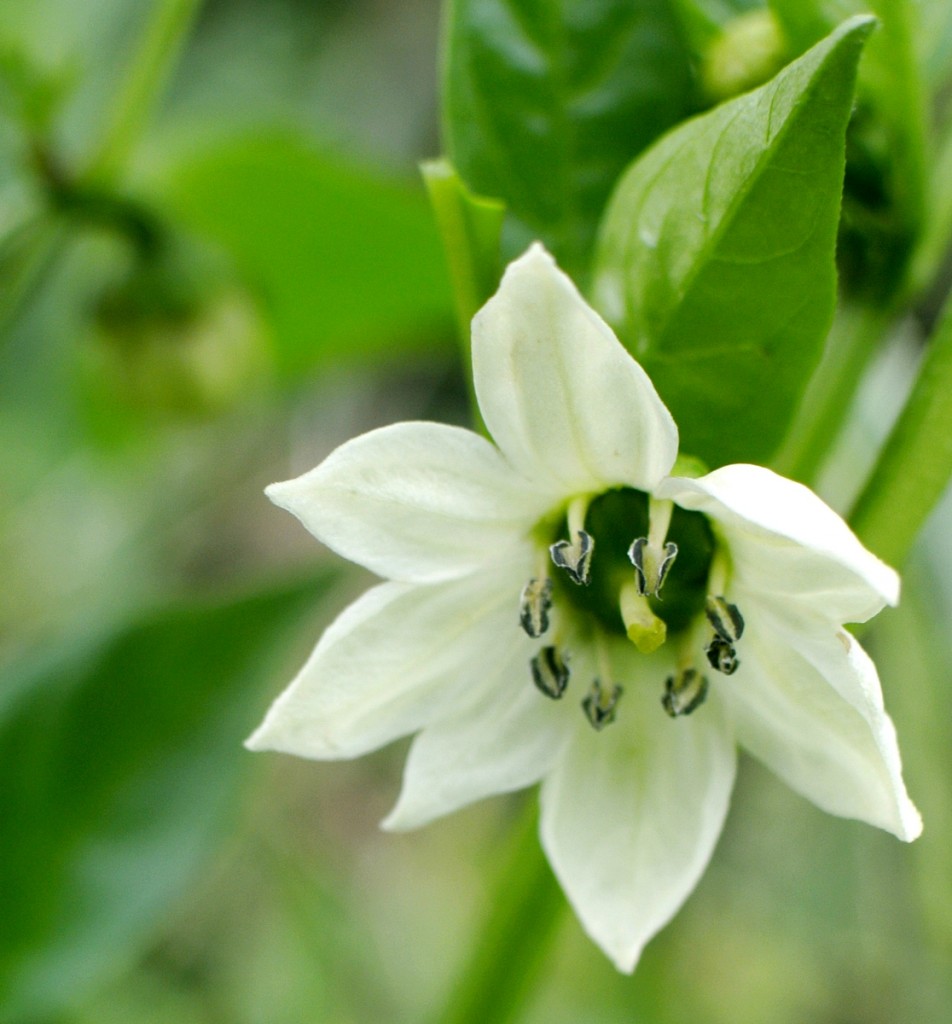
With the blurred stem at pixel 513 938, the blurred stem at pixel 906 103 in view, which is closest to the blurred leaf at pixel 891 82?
the blurred stem at pixel 906 103

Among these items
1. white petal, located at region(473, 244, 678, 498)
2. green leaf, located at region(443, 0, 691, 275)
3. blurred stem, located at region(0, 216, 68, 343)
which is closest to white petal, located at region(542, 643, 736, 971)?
white petal, located at region(473, 244, 678, 498)

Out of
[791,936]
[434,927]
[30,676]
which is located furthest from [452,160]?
[791,936]

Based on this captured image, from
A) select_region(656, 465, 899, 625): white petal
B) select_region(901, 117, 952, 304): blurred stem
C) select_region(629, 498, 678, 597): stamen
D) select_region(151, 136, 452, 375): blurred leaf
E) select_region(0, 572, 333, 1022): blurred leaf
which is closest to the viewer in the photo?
select_region(656, 465, 899, 625): white petal

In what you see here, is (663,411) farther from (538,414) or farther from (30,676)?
(30,676)

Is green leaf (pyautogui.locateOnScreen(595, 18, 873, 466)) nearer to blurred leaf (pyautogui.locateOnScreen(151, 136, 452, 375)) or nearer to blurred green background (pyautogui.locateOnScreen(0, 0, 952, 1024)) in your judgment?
blurred green background (pyautogui.locateOnScreen(0, 0, 952, 1024))

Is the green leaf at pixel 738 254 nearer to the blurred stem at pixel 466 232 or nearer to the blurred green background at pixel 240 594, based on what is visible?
the blurred stem at pixel 466 232

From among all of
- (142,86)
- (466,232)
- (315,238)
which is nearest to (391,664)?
(466,232)

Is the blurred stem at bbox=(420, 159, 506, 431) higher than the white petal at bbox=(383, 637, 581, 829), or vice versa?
the blurred stem at bbox=(420, 159, 506, 431)
